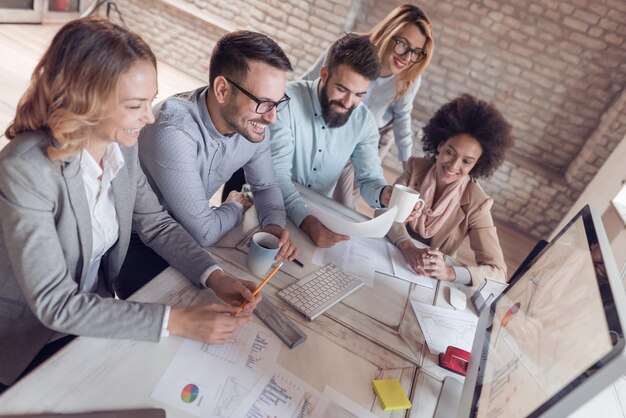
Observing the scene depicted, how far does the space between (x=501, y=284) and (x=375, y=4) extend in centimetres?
365

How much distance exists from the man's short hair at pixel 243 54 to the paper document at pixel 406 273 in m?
0.81

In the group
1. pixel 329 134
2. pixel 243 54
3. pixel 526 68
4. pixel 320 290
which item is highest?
pixel 526 68

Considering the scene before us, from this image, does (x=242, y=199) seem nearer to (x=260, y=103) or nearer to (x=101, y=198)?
(x=260, y=103)

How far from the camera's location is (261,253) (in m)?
1.24

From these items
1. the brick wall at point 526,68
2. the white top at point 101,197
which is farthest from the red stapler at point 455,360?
the brick wall at point 526,68

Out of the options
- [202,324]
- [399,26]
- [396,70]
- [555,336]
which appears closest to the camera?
[555,336]

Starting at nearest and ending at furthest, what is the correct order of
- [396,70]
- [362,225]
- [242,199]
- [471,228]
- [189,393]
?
[189,393], [362,225], [242,199], [471,228], [396,70]

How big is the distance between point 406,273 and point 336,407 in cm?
70

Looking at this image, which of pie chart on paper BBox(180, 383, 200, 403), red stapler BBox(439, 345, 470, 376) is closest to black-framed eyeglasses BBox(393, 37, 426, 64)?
red stapler BBox(439, 345, 470, 376)

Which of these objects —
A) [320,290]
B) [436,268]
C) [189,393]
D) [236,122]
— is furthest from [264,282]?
[436,268]

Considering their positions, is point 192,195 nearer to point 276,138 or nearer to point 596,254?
point 276,138

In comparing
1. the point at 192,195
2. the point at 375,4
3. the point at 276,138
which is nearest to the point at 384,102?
the point at 276,138

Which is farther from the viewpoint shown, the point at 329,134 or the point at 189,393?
the point at 329,134

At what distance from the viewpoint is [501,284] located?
1.60 metres
